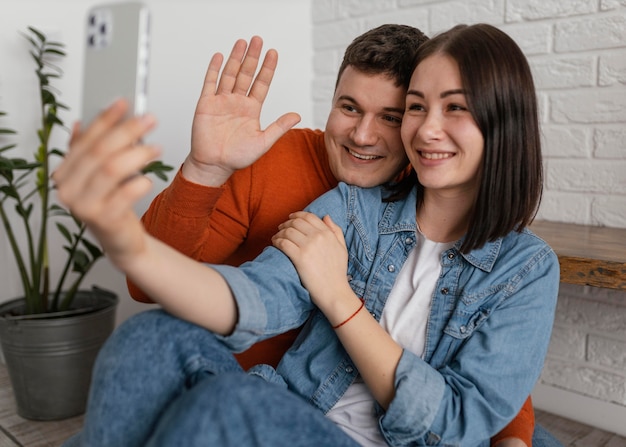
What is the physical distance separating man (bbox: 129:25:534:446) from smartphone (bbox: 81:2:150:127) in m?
0.32

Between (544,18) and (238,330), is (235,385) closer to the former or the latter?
(238,330)

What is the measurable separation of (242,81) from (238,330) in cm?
44

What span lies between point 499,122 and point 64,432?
1.51 m

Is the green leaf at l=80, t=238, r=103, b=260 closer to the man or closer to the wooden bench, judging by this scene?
the man

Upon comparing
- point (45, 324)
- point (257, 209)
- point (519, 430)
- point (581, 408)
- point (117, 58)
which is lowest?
point (581, 408)

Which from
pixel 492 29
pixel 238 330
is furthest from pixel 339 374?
pixel 492 29

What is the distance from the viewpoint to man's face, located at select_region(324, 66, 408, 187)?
1.09m

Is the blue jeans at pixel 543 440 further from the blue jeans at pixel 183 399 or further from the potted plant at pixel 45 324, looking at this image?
the potted plant at pixel 45 324

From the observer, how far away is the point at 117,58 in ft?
2.25

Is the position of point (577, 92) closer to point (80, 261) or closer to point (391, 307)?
point (391, 307)

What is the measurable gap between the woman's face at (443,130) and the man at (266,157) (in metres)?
0.12

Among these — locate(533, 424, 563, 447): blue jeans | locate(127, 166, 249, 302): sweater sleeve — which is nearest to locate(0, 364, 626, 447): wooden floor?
locate(533, 424, 563, 447): blue jeans

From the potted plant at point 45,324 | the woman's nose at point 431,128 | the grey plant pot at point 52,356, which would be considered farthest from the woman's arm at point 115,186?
the grey plant pot at point 52,356

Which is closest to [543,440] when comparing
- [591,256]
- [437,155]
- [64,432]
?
[591,256]
